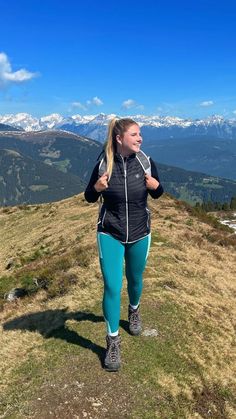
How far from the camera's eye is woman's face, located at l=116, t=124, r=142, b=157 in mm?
9109

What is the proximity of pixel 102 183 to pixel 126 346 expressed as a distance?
455 centimetres

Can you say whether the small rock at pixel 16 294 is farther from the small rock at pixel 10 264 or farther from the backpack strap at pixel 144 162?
the backpack strap at pixel 144 162

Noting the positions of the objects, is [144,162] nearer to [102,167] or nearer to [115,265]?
[102,167]

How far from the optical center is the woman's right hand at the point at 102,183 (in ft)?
30.0

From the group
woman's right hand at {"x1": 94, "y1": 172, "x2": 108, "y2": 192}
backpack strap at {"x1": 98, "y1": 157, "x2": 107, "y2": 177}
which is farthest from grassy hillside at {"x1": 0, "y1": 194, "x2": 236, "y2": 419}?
backpack strap at {"x1": 98, "y1": 157, "x2": 107, "y2": 177}

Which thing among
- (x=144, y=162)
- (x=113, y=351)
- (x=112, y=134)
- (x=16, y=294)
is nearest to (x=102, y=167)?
(x=112, y=134)

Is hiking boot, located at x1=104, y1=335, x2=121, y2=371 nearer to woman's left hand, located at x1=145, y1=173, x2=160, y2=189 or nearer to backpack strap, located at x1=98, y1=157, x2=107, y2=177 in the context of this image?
woman's left hand, located at x1=145, y1=173, x2=160, y2=189

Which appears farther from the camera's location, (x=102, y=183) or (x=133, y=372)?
(x=133, y=372)

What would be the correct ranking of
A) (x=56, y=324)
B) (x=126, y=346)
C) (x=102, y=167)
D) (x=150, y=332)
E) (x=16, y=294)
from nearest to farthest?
(x=102, y=167)
(x=126, y=346)
(x=150, y=332)
(x=56, y=324)
(x=16, y=294)

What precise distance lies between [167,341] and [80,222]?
2684 cm

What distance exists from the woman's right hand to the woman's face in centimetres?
69

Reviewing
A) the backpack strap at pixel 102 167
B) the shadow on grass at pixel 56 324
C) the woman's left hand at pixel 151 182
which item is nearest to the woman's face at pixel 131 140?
the backpack strap at pixel 102 167

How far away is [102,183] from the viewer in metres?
9.15

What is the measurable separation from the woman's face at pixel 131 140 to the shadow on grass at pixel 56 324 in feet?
16.5
